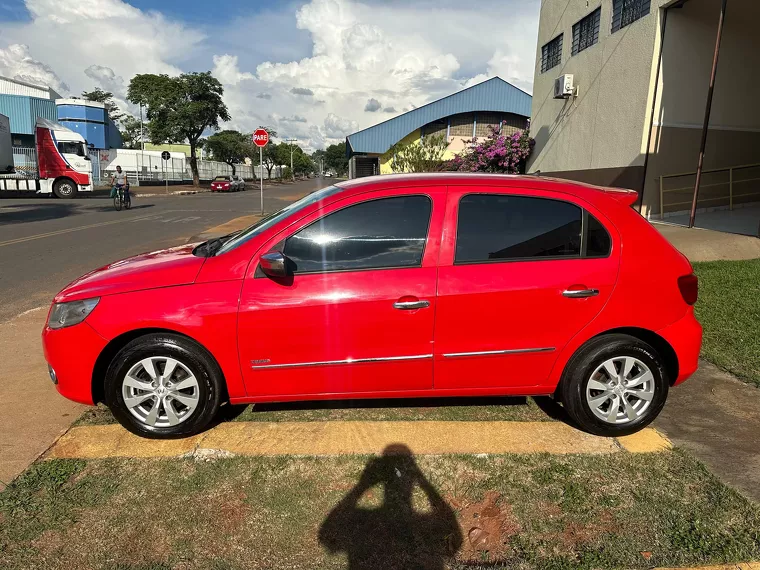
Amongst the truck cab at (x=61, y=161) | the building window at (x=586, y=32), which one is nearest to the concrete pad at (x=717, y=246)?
the building window at (x=586, y=32)

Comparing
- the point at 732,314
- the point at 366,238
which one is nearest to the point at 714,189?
the point at 732,314

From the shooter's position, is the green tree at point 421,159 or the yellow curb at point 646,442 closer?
the yellow curb at point 646,442

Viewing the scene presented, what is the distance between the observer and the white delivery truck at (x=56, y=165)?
84.3 ft

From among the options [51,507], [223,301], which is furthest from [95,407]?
[223,301]

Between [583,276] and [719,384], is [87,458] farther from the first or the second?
[719,384]

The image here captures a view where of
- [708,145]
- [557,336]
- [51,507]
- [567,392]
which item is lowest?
[51,507]

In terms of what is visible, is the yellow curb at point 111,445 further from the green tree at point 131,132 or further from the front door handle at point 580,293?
the green tree at point 131,132

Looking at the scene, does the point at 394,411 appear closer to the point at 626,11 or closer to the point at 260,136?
the point at 626,11

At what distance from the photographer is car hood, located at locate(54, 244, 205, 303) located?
122 inches

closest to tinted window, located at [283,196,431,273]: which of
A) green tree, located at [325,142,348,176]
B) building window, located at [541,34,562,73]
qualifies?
building window, located at [541,34,562,73]

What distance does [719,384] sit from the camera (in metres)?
4.05

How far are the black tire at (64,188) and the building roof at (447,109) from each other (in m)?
19.2

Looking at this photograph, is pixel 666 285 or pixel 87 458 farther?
pixel 666 285

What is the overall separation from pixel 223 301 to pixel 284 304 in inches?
14.5
